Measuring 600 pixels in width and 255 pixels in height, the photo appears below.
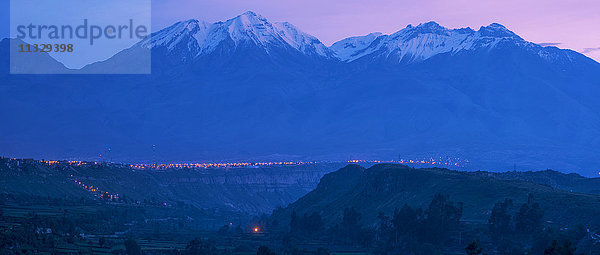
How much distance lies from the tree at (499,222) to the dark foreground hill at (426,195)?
502cm

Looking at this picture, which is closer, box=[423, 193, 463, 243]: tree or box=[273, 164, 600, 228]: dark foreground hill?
box=[423, 193, 463, 243]: tree

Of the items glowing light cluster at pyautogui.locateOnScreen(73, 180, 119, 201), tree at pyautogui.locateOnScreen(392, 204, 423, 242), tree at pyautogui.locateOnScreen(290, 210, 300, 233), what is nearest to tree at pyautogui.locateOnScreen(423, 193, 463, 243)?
tree at pyautogui.locateOnScreen(392, 204, 423, 242)

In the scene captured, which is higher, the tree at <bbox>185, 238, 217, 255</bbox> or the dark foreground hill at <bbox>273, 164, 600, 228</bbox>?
the dark foreground hill at <bbox>273, 164, 600, 228</bbox>

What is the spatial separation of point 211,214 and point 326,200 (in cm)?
3123

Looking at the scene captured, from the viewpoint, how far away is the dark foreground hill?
114 m

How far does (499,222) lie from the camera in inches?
4301

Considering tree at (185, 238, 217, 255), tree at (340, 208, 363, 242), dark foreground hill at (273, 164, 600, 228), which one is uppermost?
dark foreground hill at (273, 164, 600, 228)

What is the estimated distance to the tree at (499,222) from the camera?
10762 centimetres

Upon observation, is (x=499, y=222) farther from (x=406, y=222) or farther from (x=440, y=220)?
(x=406, y=222)

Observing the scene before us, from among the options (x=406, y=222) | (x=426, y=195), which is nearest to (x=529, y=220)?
(x=406, y=222)

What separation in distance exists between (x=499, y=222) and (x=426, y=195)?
28.6 m

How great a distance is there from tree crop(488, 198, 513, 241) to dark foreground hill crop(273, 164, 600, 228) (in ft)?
Result: 16.5

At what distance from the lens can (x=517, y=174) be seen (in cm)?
17462

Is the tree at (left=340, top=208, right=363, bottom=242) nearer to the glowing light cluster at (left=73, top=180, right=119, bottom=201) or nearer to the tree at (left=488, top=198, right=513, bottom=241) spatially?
the tree at (left=488, top=198, right=513, bottom=241)
